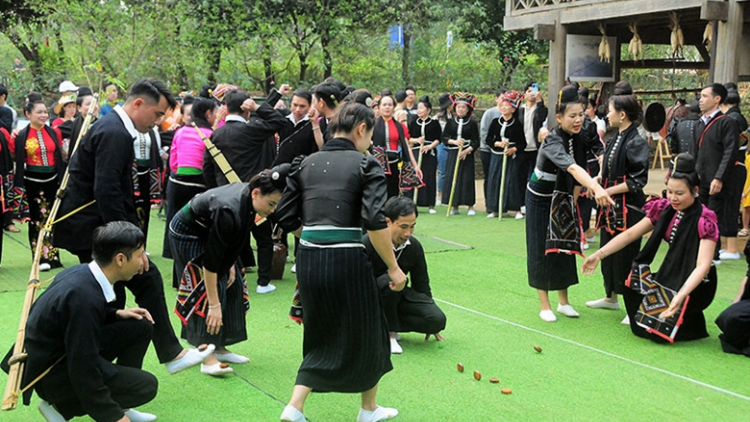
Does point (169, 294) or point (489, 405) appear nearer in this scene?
point (489, 405)

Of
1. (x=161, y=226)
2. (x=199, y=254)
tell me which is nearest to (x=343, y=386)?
(x=199, y=254)

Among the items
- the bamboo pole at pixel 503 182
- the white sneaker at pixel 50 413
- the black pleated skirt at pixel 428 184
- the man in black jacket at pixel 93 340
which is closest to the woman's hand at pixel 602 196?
the man in black jacket at pixel 93 340

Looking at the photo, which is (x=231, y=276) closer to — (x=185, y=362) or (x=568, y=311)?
(x=185, y=362)

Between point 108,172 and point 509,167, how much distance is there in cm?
720

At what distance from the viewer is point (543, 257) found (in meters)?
5.79

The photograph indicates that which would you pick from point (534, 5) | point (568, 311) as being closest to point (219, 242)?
point (568, 311)

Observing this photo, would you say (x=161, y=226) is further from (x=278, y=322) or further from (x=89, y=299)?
(x=89, y=299)

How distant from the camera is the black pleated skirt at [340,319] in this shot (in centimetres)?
362

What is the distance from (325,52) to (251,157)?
1073 cm

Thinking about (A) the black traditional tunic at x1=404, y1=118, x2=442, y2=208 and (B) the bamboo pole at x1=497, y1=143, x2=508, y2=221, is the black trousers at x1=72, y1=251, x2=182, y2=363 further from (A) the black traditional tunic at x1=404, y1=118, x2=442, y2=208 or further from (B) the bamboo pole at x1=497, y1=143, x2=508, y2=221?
(A) the black traditional tunic at x1=404, y1=118, x2=442, y2=208

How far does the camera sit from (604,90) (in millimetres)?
12148

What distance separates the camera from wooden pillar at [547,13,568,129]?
36.3ft

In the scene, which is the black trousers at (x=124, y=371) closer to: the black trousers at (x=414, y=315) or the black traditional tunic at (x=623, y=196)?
the black trousers at (x=414, y=315)

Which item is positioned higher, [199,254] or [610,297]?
[199,254]
